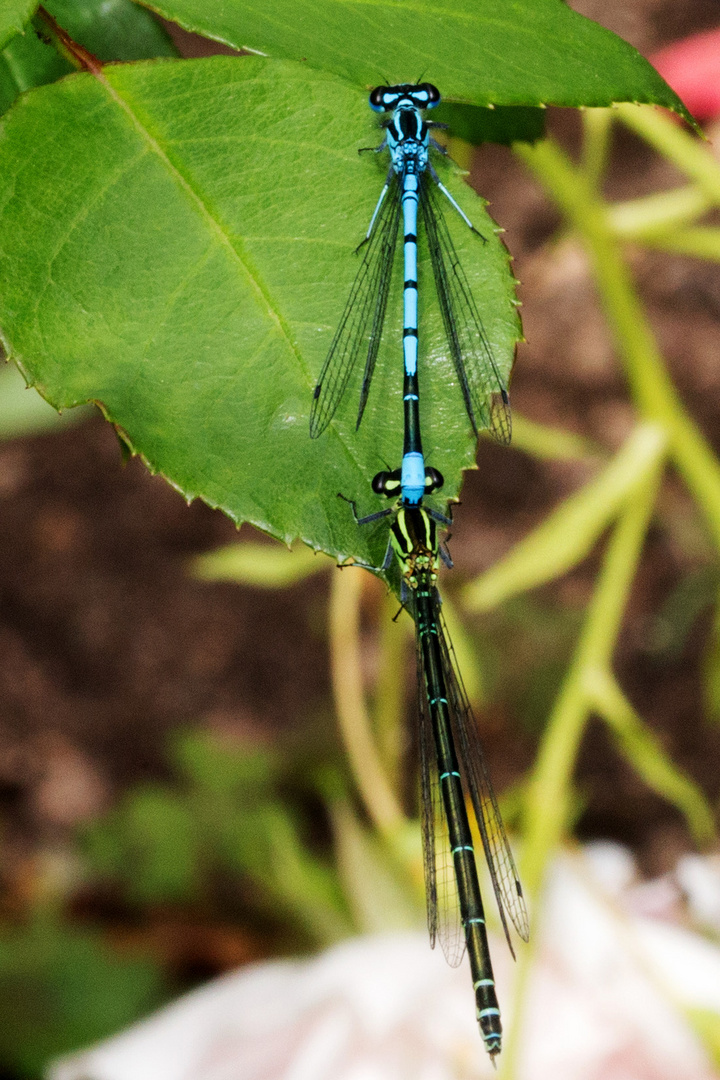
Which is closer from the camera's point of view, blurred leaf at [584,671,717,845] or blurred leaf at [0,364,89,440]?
blurred leaf at [584,671,717,845]

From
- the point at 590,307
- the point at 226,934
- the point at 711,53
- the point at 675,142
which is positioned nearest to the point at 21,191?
the point at 675,142

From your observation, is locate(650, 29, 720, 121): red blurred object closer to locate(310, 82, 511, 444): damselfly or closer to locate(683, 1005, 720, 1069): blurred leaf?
locate(310, 82, 511, 444): damselfly

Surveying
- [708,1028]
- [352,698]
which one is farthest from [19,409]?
[708,1028]

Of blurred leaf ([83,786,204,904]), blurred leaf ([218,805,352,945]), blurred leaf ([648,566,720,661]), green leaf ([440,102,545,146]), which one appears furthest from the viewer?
blurred leaf ([648,566,720,661])

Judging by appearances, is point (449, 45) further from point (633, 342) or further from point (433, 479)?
point (633, 342)

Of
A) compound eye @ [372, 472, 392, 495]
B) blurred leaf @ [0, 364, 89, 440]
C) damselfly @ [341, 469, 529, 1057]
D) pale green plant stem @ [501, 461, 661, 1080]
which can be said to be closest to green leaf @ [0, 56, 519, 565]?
compound eye @ [372, 472, 392, 495]

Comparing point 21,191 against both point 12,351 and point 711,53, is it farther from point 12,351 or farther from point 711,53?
point 711,53
